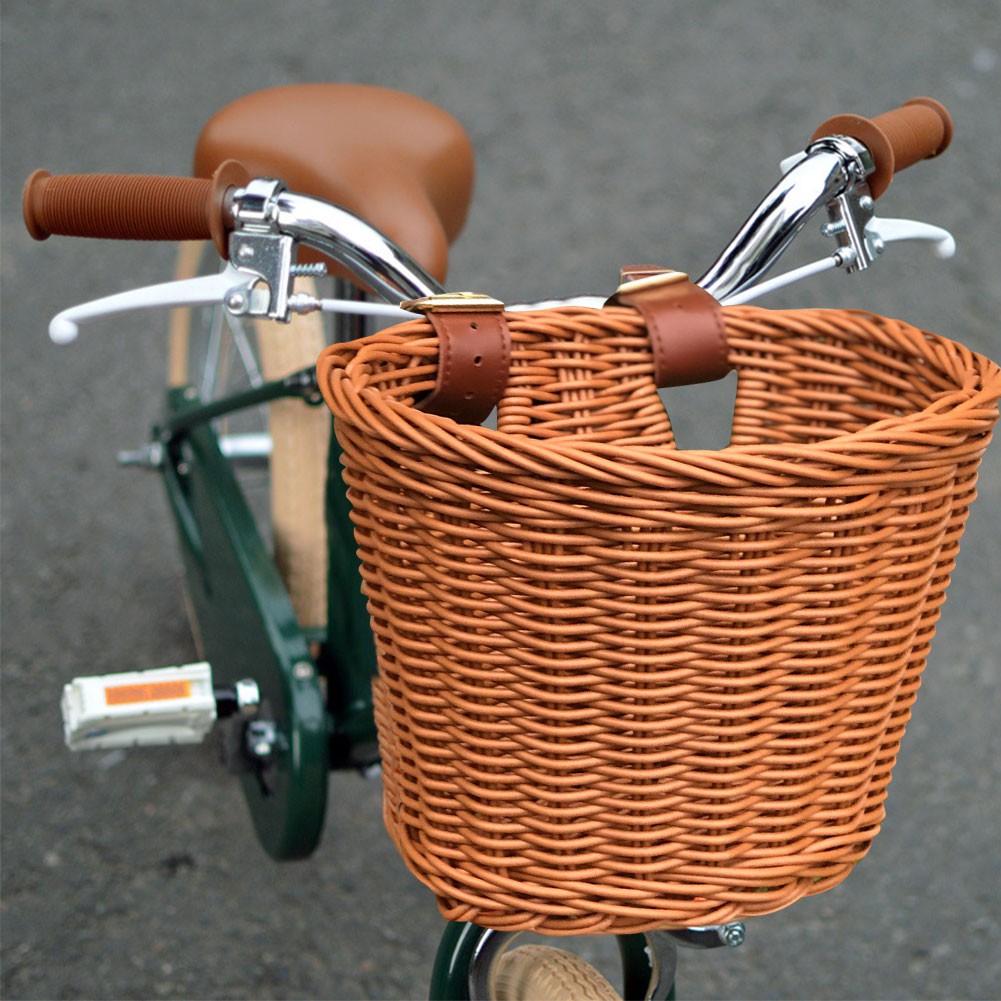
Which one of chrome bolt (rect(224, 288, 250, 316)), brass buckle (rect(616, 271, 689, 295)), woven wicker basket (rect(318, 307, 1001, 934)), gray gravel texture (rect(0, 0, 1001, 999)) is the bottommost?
gray gravel texture (rect(0, 0, 1001, 999))

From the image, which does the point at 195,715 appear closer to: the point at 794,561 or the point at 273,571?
the point at 273,571

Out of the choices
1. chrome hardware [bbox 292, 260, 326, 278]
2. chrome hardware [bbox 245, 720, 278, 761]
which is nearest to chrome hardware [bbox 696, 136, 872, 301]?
chrome hardware [bbox 292, 260, 326, 278]

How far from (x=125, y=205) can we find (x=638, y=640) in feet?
1.53

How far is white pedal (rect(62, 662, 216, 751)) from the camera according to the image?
1174mm

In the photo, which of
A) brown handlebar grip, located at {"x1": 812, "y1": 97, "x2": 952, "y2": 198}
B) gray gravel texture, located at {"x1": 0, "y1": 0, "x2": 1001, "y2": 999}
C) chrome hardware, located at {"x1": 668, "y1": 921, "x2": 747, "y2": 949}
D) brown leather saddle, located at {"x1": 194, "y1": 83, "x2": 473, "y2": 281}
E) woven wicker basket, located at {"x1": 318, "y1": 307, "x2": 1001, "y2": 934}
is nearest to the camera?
woven wicker basket, located at {"x1": 318, "y1": 307, "x2": 1001, "y2": 934}

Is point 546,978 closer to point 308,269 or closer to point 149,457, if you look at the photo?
point 308,269

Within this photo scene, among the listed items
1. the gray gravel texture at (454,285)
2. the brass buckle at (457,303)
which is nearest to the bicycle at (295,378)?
the brass buckle at (457,303)

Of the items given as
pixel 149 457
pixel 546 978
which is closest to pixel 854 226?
pixel 546 978

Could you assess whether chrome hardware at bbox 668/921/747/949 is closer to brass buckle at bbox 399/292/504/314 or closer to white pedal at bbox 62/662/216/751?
brass buckle at bbox 399/292/504/314

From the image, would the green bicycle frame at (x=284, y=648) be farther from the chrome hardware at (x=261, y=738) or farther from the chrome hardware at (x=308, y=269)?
the chrome hardware at (x=308, y=269)

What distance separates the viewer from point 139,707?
1.18 meters

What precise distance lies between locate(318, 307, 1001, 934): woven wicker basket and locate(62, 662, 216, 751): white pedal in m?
0.48

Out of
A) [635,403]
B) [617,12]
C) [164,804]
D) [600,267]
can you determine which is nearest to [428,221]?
[635,403]

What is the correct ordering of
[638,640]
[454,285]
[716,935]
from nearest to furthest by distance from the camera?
1. [638,640]
2. [716,935]
3. [454,285]
